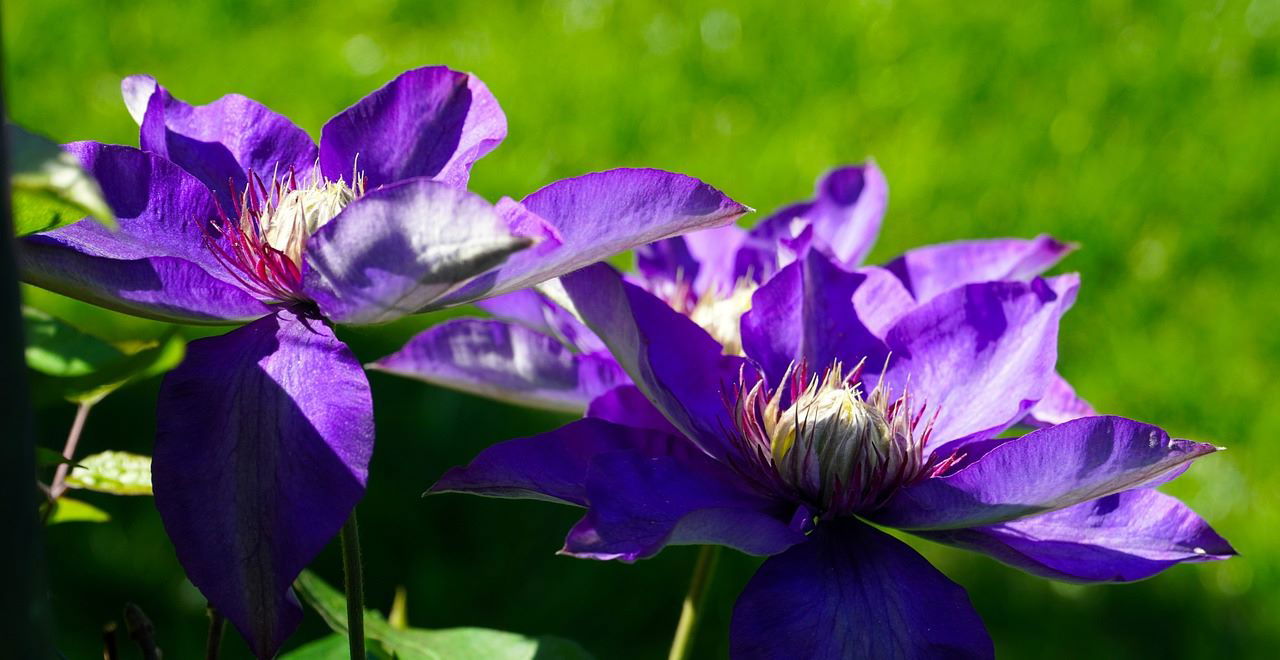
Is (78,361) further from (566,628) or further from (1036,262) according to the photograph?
(566,628)

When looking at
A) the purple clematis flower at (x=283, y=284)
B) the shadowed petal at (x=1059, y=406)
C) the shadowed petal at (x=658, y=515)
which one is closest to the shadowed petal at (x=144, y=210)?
the purple clematis flower at (x=283, y=284)

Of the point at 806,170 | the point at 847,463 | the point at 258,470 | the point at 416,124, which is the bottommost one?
the point at 806,170

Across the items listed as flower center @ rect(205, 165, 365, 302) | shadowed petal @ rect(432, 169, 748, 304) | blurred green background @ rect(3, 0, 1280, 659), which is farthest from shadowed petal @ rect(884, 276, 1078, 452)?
blurred green background @ rect(3, 0, 1280, 659)

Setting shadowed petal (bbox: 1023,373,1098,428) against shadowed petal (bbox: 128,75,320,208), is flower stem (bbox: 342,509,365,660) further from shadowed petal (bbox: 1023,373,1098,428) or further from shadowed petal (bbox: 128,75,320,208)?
shadowed petal (bbox: 1023,373,1098,428)

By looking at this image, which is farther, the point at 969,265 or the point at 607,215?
the point at 969,265

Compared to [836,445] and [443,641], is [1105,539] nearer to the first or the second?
[836,445]

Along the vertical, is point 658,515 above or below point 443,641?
above

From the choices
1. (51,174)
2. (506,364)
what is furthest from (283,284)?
(51,174)

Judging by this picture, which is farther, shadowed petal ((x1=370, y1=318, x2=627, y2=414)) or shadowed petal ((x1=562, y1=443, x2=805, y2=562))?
shadowed petal ((x1=370, y1=318, x2=627, y2=414))
